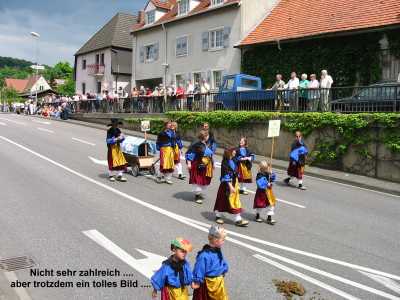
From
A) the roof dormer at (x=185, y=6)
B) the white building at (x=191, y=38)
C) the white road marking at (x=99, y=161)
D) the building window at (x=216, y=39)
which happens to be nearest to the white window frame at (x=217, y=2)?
the white building at (x=191, y=38)

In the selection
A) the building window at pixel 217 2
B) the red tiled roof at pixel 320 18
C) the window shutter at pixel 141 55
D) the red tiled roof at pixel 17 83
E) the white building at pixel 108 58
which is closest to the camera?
A: the red tiled roof at pixel 320 18

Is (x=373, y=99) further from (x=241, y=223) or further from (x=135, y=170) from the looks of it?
(x=241, y=223)

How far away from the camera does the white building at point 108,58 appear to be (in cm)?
4844

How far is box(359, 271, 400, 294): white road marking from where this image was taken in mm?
6599

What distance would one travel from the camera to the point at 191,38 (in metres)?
34.8

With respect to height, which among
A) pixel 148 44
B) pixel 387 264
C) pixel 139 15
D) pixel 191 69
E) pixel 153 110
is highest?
pixel 139 15

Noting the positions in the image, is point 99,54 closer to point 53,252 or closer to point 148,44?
point 148,44

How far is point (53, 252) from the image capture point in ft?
24.5

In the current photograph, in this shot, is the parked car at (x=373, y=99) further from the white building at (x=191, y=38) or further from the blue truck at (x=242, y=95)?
the white building at (x=191, y=38)

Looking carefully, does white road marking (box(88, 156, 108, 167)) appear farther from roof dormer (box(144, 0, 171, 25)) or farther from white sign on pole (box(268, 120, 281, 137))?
roof dormer (box(144, 0, 171, 25))

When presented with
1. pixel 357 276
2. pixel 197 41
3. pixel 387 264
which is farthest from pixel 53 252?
pixel 197 41

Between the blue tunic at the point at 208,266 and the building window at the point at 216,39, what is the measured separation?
91.7 feet

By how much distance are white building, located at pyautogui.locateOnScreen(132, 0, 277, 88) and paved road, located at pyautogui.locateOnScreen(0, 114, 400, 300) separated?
18887mm

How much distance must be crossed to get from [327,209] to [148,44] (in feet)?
103
